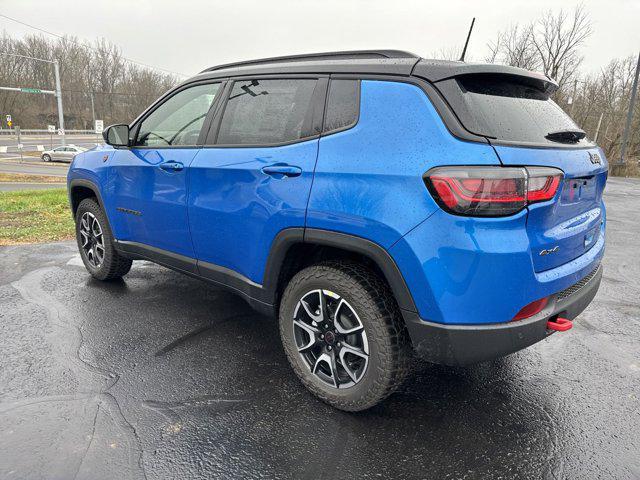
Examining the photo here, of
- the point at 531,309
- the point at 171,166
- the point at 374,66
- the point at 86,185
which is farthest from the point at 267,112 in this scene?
the point at 86,185

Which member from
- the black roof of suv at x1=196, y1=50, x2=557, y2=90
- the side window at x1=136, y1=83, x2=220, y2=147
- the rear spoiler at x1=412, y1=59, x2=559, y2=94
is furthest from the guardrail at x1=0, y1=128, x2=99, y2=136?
the rear spoiler at x1=412, y1=59, x2=559, y2=94

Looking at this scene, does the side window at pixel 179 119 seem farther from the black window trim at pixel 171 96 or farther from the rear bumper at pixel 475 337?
the rear bumper at pixel 475 337

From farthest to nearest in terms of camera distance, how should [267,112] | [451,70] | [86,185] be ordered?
[86,185] → [267,112] → [451,70]

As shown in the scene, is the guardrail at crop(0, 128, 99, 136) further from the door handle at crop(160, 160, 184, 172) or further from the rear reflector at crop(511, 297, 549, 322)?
the rear reflector at crop(511, 297, 549, 322)

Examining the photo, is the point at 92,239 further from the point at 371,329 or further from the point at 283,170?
the point at 371,329

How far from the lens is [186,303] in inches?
157

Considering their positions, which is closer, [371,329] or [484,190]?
[484,190]

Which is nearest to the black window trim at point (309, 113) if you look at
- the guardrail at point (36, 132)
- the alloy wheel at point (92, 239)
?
the alloy wheel at point (92, 239)

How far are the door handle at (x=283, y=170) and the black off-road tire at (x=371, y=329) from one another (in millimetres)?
523

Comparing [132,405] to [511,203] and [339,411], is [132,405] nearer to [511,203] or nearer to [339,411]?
[339,411]

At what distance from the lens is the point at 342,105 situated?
2.40m

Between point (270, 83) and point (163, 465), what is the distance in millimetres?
2228

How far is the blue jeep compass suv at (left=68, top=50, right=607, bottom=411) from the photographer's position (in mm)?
1948

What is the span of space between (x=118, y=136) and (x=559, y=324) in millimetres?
3460
